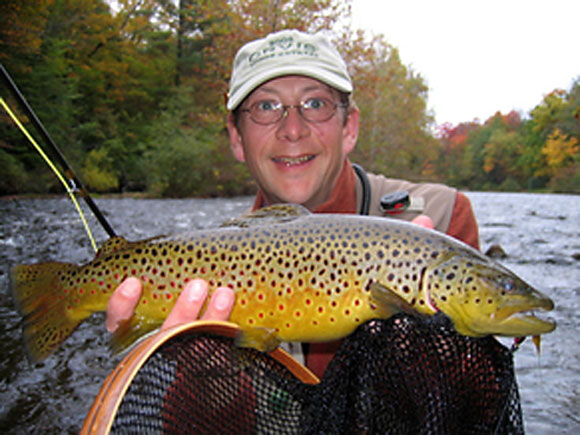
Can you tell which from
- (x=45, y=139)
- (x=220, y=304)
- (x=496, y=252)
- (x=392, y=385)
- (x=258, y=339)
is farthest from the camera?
(x=496, y=252)

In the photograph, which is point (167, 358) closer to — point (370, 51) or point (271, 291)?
point (271, 291)

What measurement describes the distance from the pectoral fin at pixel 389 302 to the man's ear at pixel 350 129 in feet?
4.88

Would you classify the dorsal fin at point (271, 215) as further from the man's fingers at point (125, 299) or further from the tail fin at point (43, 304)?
the tail fin at point (43, 304)

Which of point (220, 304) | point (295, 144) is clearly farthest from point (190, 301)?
point (295, 144)

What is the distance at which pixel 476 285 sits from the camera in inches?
64.4

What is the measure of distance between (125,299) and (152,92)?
37.1m

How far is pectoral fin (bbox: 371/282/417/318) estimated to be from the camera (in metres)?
1.56

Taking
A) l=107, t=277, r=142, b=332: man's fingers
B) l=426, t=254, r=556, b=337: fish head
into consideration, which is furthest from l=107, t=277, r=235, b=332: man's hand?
l=426, t=254, r=556, b=337: fish head

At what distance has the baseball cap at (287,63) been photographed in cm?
263

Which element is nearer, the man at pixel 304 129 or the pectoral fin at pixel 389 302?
the pectoral fin at pixel 389 302

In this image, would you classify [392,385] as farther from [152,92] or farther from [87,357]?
[152,92]

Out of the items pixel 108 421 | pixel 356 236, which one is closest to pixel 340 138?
pixel 356 236

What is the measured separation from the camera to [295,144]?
2.69 meters

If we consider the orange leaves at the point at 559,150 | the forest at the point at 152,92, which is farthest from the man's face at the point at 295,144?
the orange leaves at the point at 559,150
